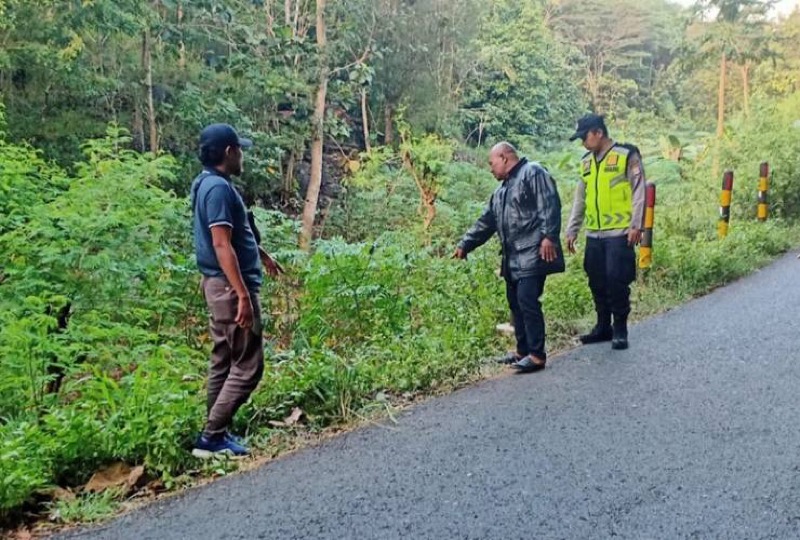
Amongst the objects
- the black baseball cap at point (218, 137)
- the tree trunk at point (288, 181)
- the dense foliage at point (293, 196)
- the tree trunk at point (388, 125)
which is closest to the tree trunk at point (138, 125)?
the dense foliage at point (293, 196)

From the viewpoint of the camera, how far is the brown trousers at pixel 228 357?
3775mm

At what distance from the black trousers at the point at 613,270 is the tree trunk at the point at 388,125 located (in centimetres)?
1847

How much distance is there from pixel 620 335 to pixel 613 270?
57cm

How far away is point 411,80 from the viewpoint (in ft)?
76.3

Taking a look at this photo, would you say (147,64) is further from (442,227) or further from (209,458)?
(209,458)

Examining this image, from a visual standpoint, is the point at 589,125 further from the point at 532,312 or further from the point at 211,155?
the point at 211,155

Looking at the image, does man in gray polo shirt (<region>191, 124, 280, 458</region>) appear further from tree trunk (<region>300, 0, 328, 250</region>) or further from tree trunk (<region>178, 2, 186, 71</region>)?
tree trunk (<region>178, 2, 186, 71</region>)

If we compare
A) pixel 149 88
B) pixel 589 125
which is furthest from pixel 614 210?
pixel 149 88

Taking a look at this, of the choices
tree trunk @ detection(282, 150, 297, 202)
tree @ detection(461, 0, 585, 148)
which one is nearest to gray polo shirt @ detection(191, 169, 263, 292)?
tree trunk @ detection(282, 150, 297, 202)

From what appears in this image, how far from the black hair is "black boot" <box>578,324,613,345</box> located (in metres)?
3.79

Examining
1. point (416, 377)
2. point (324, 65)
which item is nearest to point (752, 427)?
point (416, 377)

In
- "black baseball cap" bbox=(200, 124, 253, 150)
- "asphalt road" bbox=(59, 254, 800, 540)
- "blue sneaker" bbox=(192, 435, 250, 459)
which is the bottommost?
"asphalt road" bbox=(59, 254, 800, 540)

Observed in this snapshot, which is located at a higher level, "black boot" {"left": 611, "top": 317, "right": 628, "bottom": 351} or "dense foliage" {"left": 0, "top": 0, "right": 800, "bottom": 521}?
"dense foliage" {"left": 0, "top": 0, "right": 800, "bottom": 521}

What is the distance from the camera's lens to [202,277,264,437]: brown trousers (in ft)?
12.4
